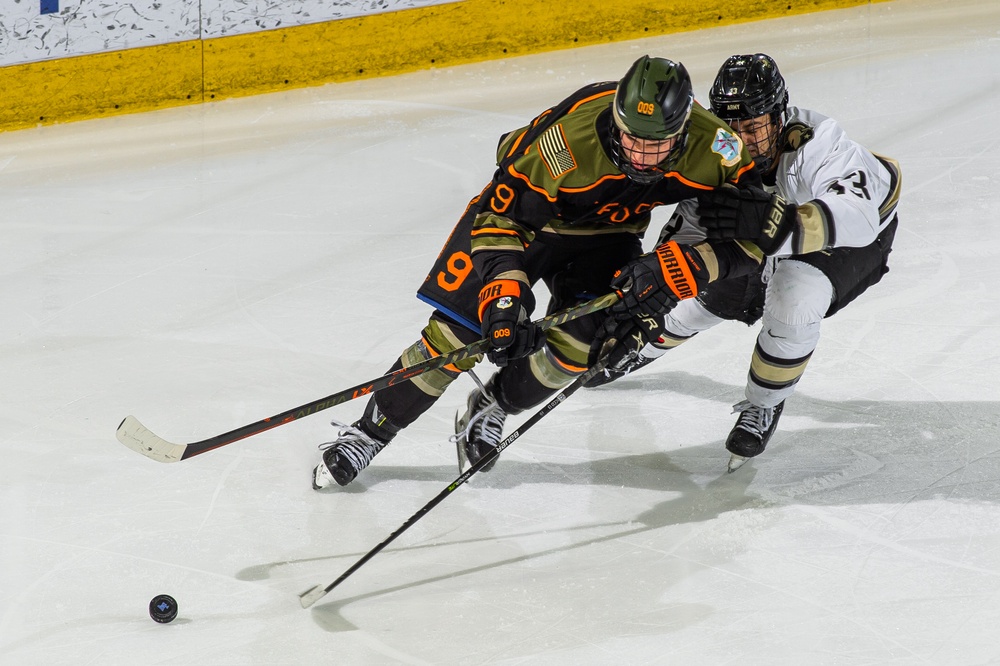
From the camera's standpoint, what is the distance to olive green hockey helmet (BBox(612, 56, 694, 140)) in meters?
2.32

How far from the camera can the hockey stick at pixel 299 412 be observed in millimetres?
2385

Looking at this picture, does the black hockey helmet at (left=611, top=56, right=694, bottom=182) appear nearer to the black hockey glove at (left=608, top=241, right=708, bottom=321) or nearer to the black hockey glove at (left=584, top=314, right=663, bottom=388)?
the black hockey glove at (left=608, top=241, right=708, bottom=321)

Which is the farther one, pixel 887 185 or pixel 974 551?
pixel 887 185

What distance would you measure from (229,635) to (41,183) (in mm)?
2675

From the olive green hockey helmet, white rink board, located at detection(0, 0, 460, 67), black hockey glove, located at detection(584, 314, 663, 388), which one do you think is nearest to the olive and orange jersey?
the olive green hockey helmet

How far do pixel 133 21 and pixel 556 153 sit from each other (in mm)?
2918

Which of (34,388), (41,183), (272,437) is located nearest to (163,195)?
(41,183)

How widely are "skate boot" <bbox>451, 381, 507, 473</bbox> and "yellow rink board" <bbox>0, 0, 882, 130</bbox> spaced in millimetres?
2767

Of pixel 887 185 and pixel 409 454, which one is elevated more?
pixel 887 185

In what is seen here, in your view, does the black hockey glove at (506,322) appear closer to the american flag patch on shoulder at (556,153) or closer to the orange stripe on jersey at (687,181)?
the american flag patch on shoulder at (556,153)

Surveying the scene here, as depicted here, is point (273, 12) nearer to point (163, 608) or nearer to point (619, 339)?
point (619, 339)

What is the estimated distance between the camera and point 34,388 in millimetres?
3131

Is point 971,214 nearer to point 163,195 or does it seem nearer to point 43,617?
point 163,195

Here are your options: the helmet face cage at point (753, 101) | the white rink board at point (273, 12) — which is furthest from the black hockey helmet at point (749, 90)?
the white rink board at point (273, 12)
